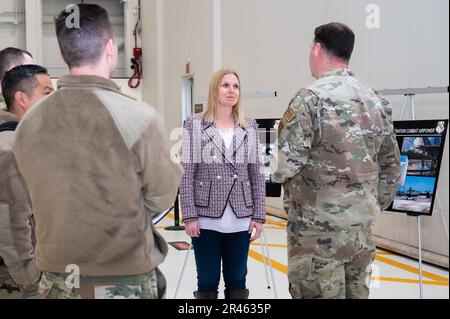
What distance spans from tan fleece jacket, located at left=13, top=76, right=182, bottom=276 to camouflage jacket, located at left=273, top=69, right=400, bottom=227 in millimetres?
674

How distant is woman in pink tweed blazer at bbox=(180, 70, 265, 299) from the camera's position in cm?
264

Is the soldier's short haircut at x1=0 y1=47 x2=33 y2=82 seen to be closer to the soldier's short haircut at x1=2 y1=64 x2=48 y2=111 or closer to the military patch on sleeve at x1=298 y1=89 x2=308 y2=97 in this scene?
the soldier's short haircut at x1=2 y1=64 x2=48 y2=111

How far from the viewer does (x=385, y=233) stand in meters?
5.21

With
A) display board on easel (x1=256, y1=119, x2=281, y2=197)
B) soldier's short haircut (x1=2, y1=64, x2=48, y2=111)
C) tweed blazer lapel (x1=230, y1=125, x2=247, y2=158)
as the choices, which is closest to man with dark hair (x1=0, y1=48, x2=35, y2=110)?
soldier's short haircut (x1=2, y1=64, x2=48, y2=111)

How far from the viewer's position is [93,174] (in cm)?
146

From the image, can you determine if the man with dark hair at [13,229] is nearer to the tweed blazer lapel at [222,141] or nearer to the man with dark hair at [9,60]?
the man with dark hair at [9,60]

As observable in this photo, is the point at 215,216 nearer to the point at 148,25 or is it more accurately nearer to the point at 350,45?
the point at 350,45

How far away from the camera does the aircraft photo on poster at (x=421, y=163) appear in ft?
12.6

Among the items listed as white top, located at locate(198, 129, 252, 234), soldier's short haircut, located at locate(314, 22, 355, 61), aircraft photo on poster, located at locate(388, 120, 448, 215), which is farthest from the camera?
aircraft photo on poster, located at locate(388, 120, 448, 215)

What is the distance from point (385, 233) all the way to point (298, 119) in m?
3.65

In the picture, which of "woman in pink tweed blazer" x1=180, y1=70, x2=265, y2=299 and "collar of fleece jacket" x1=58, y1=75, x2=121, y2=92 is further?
"woman in pink tweed blazer" x1=180, y1=70, x2=265, y2=299

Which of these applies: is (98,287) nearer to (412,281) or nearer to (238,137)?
(238,137)

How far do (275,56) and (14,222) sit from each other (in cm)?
573

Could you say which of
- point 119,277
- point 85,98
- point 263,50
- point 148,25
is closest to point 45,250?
point 119,277
